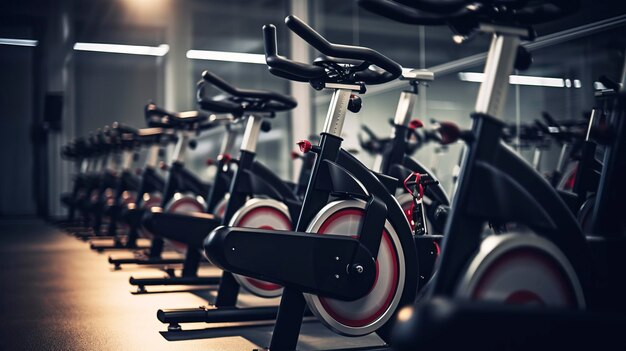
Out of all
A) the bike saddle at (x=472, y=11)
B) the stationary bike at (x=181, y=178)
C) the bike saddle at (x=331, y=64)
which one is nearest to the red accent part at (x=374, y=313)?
the bike saddle at (x=331, y=64)

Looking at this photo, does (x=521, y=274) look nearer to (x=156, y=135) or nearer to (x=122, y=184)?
(x=156, y=135)

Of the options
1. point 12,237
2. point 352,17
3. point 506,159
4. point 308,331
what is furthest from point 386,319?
point 12,237

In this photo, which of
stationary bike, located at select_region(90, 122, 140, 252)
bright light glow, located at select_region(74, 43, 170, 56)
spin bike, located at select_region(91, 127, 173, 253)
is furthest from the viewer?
bright light glow, located at select_region(74, 43, 170, 56)

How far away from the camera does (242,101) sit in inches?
128

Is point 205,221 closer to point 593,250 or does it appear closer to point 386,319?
point 386,319

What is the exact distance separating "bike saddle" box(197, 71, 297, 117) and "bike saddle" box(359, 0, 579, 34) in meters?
1.45

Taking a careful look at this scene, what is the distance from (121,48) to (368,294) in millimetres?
9593

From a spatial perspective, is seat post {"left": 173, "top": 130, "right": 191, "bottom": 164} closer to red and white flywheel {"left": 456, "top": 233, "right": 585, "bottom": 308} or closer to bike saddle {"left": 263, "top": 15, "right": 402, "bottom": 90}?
bike saddle {"left": 263, "top": 15, "right": 402, "bottom": 90}

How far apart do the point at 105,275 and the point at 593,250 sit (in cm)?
361

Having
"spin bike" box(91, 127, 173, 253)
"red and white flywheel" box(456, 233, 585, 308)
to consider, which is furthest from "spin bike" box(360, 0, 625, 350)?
"spin bike" box(91, 127, 173, 253)

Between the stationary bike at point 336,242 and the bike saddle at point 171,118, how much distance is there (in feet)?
7.24

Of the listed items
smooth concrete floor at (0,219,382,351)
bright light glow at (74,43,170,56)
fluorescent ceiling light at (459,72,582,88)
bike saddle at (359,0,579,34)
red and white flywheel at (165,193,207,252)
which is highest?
bright light glow at (74,43,170,56)

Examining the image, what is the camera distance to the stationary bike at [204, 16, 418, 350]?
2.09 m

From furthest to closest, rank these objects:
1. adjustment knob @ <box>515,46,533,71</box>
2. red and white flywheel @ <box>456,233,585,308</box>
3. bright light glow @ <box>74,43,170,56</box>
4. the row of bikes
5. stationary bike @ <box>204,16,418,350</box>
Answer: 1. bright light glow @ <box>74,43,170,56</box>
2. stationary bike @ <box>204,16,418,350</box>
3. adjustment knob @ <box>515,46,533,71</box>
4. red and white flywheel @ <box>456,233,585,308</box>
5. the row of bikes
